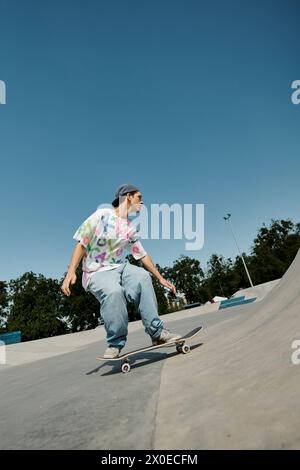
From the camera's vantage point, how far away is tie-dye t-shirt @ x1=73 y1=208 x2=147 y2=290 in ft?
12.5

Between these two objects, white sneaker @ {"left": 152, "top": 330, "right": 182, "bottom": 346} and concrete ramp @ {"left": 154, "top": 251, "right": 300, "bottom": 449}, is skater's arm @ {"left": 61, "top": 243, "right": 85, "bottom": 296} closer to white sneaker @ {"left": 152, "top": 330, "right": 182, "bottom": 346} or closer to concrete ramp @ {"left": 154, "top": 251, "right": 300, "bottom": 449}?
white sneaker @ {"left": 152, "top": 330, "right": 182, "bottom": 346}

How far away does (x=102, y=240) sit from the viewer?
3.86m

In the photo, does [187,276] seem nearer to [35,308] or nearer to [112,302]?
[35,308]

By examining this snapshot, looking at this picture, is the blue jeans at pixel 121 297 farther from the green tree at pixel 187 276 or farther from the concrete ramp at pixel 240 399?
the green tree at pixel 187 276

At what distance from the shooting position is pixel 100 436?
160 cm

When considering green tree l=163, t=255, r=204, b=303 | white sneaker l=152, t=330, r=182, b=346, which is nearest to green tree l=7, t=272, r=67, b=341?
green tree l=163, t=255, r=204, b=303

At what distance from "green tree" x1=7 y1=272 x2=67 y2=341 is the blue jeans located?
57.7 metres

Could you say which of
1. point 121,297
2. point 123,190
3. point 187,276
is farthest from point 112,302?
point 187,276

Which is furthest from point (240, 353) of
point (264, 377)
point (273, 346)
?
point (264, 377)

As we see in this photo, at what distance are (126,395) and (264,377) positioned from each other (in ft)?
3.26

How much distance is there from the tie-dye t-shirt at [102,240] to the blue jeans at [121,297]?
0.37 ft

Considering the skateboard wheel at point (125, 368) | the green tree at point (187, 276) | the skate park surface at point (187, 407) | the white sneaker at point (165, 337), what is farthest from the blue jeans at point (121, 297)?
the green tree at point (187, 276)
